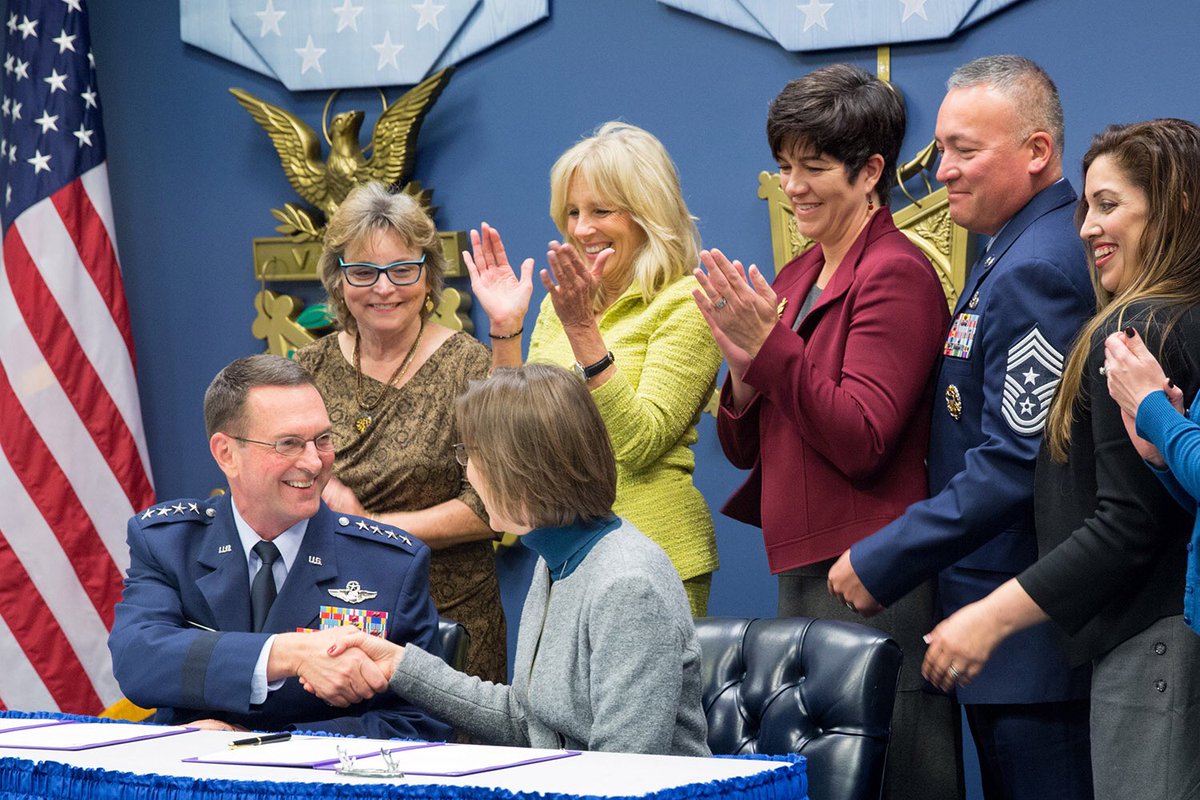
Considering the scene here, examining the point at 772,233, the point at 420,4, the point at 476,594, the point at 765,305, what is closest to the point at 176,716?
the point at 476,594

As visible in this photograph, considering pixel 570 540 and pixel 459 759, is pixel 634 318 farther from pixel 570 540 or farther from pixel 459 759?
pixel 459 759

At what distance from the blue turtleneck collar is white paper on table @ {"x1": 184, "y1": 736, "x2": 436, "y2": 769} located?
384 mm

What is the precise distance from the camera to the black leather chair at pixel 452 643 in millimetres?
2793

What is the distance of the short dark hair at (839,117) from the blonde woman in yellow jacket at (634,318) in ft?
1.41

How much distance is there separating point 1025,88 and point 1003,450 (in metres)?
0.68

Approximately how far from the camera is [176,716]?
255 cm

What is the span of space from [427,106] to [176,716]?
2.38 metres

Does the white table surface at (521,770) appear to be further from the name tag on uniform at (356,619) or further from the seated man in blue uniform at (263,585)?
the name tag on uniform at (356,619)

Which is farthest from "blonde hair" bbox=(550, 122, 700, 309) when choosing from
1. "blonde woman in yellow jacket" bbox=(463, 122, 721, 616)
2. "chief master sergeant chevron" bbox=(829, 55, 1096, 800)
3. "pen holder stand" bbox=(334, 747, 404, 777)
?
"pen holder stand" bbox=(334, 747, 404, 777)

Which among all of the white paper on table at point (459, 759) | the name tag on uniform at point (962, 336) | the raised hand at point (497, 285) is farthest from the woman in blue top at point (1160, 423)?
the raised hand at point (497, 285)

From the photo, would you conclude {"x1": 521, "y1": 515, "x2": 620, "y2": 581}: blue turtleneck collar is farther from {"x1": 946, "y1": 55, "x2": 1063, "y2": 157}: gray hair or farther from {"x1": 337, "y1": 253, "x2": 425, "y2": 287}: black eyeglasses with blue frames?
{"x1": 337, "y1": 253, "x2": 425, "y2": 287}: black eyeglasses with blue frames

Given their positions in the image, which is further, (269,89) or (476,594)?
(269,89)

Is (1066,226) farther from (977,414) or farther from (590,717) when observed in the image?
(590,717)

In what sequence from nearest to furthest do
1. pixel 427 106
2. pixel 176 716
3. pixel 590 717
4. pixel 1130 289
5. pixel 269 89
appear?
1. pixel 590 717
2. pixel 1130 289
3. pixel 176 716
4. pixel 427 106
5. pixel 269 89
